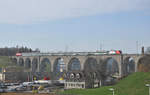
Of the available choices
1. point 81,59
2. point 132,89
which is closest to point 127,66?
point 81,59

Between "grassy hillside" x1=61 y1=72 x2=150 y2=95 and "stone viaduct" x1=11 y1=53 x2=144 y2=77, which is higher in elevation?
"stone viaduct" x1=11 y1=53 x2=144 y2=77

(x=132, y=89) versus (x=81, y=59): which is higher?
(x=81, y=59)

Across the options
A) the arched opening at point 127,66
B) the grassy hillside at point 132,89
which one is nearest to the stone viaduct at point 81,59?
the arched opening at point 127,66

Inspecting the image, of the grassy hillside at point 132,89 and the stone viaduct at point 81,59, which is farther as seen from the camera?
the stone viaduct at point 81,59

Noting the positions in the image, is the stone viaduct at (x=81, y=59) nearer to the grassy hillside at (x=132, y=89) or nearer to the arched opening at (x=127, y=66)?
the arched opening at (x=127, y=66)

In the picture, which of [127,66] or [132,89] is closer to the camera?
[132,89]

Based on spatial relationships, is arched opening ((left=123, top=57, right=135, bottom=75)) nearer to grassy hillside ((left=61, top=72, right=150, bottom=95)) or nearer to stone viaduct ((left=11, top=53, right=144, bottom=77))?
stone viaduct ((left=11, top=53, right=144, bottom=77))

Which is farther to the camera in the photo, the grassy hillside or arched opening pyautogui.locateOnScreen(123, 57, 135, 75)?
arched opening pyautogui.locateOnScreen(123, 57, 135, 75)

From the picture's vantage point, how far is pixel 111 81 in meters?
76.8

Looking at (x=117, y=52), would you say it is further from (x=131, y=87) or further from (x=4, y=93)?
(x=4, y=93)

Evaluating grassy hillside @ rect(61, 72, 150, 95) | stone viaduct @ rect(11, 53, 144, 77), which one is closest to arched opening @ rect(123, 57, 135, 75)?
stone viaduct @ rect(11, 53, 144, 77)

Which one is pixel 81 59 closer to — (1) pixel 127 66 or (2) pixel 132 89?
(1) pixel 127 66

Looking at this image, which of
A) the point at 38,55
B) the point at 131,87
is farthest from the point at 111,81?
the point at 38,55

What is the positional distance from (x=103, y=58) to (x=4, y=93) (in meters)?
47.8
